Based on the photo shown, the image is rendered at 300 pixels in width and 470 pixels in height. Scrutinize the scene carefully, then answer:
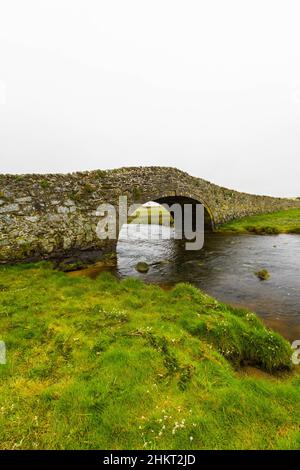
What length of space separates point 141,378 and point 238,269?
1046 cm

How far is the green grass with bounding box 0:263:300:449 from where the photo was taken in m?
4.05

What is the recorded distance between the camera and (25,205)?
12570mm

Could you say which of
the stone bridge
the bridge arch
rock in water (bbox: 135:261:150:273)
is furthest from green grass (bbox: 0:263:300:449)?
the bridge arch

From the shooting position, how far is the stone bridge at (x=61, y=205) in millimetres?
12250

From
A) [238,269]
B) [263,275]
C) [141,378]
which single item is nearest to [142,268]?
[238,269]

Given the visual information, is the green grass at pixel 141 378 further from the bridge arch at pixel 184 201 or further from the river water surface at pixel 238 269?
the bridge arch at pixel 184 201

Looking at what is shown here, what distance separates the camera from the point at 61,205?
13688 mm

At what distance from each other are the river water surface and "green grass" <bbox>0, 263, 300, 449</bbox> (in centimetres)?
176

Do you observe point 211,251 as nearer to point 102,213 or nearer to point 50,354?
point 102,213

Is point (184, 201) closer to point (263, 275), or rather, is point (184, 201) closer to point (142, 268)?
point (142, 268)

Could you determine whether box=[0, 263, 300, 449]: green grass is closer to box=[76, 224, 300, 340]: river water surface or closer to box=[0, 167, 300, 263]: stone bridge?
box=[76, 224, 300, 340]: river water surface

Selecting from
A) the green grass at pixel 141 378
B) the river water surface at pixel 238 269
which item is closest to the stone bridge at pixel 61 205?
the river water surface at pixel 238 269

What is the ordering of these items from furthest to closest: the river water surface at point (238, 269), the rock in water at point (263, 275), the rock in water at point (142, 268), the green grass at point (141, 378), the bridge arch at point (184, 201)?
the bridge arch at point (184, 201) < the rock in water at point (142, 268) < the rock in water at point (263, 275) < the river water surface at point (238, 269) < the green grass at point (141, 378)

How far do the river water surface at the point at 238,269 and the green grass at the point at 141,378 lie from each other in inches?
69.1
